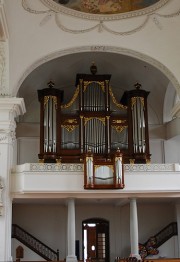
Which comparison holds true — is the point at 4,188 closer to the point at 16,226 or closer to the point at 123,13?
the point at 16,226

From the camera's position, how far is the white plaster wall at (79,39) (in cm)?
1659

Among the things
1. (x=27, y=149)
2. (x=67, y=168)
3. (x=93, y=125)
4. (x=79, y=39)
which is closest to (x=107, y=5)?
(x=79, y=39)

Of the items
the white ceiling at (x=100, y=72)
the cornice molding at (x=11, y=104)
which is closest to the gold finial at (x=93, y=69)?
the white ceiling at (x=100, y=72)

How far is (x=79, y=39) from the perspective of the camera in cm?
1708

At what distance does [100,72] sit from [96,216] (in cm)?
677

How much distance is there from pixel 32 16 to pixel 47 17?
0.55m

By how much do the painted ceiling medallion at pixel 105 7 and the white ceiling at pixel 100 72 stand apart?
3190 mm

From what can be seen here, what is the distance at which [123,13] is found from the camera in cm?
1683

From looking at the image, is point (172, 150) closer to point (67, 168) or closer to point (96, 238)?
point (96, 238)

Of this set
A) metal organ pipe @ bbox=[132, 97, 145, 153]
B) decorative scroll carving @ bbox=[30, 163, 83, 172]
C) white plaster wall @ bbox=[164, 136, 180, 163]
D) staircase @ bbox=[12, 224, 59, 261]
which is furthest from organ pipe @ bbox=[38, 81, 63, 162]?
white plaster wall @ bbox=[164, 136, 180, 163]

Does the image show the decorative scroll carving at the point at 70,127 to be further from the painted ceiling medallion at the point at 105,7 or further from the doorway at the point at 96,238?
the doorway at the point at 96,238

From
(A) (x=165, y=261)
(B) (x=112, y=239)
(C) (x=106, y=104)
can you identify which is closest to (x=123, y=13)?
(C) (x=106, y=104)

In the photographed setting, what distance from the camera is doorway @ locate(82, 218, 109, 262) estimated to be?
21.0 meters

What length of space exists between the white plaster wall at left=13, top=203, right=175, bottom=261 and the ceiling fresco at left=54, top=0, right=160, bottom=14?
914 centimetres
